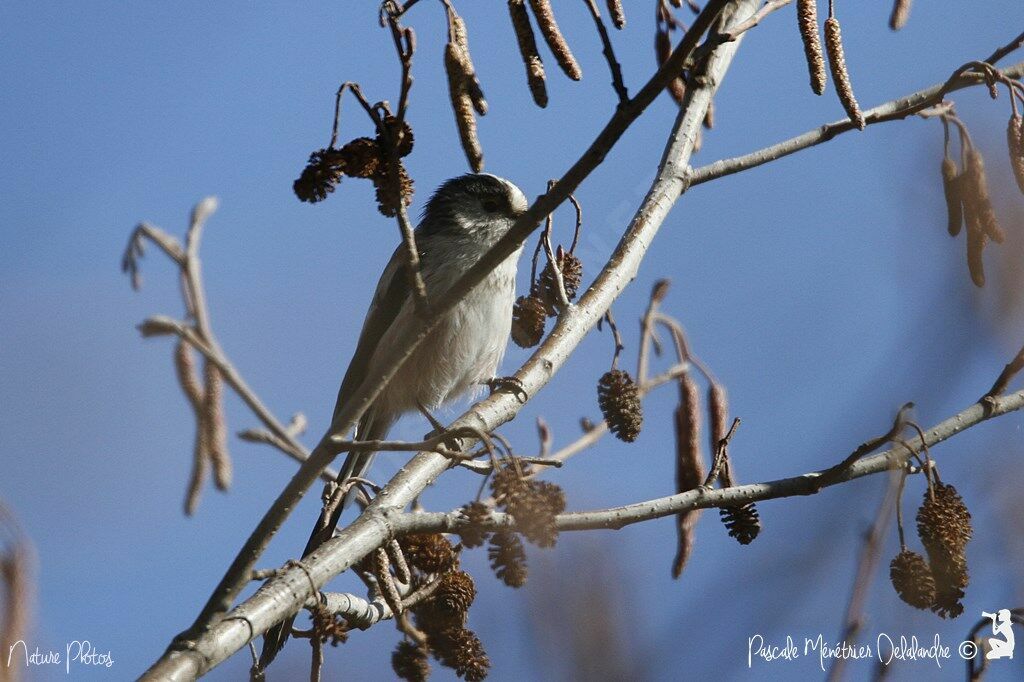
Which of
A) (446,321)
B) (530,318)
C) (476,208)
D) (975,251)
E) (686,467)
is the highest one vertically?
(476,208)

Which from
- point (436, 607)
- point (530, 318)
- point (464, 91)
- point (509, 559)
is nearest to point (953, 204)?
point (530, 318)

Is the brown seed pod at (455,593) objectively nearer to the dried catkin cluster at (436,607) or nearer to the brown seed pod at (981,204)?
the dried catkin cluster at (436,607)

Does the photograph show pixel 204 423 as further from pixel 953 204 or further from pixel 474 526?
pixel 953 204

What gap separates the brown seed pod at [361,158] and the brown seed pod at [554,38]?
0.59 meters

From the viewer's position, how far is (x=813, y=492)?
2389mm

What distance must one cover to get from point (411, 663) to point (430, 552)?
0.26 metres

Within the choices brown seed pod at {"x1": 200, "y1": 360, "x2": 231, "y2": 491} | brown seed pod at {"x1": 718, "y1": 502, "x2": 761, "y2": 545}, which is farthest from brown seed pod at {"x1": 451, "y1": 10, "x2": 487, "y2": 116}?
brown seed pod at {"x1": 718, "y1": 502, "x2": 761, "y2": 545}

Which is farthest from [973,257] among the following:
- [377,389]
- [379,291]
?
[379,291]

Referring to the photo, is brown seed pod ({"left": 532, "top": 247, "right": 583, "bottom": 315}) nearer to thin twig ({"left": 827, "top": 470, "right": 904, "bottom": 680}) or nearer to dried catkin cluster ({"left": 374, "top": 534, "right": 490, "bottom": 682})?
dried catkin cluster ({"left": 374, "top": 534, "right": 490, "bottom": 682})

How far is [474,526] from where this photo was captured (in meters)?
2.08

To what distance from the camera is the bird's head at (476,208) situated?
413 cm

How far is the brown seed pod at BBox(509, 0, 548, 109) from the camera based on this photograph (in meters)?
2.18

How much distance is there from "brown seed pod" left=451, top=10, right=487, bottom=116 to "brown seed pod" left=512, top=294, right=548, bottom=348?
0.92m

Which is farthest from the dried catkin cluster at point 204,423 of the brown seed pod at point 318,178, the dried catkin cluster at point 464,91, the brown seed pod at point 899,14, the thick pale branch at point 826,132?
the brown seed pod at point 899,14
